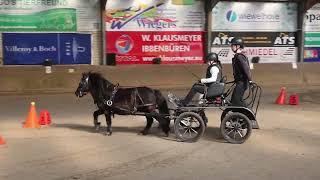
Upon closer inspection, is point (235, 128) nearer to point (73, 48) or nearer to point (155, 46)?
point (73, 48)

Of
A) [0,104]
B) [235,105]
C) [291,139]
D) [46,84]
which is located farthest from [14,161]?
[46,84]

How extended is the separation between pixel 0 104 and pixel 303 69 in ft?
41.0

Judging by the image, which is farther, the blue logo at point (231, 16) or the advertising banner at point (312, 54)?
the advertising banner at point (312, 54)

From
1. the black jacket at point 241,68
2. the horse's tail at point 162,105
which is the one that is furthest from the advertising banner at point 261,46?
the horse's tail at point 162,105

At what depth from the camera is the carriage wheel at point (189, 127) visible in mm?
10828

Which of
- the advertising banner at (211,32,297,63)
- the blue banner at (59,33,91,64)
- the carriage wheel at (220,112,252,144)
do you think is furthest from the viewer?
the advertising banner at (211,32,297,63)

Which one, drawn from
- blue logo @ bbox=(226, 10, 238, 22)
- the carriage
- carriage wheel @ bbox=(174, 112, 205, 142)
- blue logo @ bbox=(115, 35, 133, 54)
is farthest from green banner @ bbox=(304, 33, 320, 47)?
carriage wheel @ bbox=(174, 112, 205, 142)

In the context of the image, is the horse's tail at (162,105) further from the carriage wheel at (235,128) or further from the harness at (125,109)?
the carriage wheel at (235,128)

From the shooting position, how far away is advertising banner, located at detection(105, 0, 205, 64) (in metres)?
22.4

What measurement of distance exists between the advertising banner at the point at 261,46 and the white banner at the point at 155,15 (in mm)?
1084

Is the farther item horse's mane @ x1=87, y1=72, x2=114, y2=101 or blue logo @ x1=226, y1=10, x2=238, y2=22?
blue logo @ x1=226, y1=10, x2=238, y2=22

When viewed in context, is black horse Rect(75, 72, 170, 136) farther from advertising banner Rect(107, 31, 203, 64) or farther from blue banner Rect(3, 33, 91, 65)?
advertising banner Rect(107, 31, 203, 64)

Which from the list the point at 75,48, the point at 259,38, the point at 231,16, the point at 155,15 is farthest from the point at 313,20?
the point at 75,48

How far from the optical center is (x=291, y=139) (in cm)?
1141
